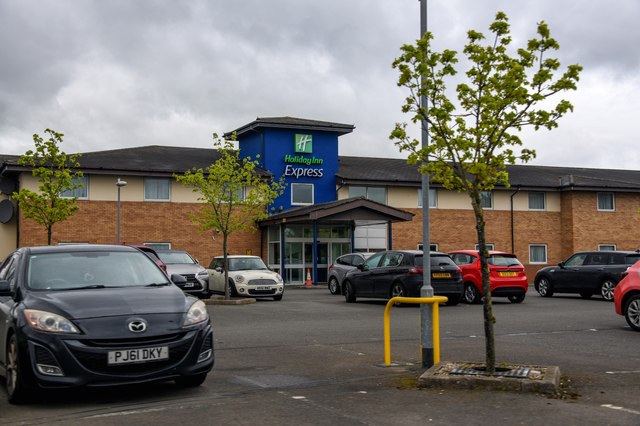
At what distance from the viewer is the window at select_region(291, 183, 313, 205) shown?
1582 inches

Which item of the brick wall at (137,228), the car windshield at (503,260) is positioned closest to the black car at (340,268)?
the car windshield at (503,260)

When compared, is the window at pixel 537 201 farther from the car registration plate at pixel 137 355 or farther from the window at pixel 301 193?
the car registration plate at pixel 137 355

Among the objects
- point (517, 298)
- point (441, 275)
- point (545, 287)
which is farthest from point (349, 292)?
point (545, 287)

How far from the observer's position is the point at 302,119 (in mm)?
42812

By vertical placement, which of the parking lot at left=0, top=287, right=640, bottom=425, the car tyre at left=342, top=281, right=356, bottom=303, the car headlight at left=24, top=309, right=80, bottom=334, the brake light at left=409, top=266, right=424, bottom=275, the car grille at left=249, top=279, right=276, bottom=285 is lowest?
the parking lot at left=0, top=287, right=640, bottom=425

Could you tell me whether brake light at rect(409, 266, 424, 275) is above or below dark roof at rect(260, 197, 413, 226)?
below

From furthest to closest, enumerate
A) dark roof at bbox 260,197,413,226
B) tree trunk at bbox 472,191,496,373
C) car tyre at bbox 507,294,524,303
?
1. dark roof at bbox 260,197,413,226
2. car tyre at bbox 507,294,524,303
3. tree trunk at bbox 472,191,496,373

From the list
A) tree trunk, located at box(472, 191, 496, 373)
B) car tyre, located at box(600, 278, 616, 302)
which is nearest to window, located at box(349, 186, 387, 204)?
car tyre, located at box(600, 278, 616, 302)

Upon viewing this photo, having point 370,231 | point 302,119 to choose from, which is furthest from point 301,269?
point 302,119

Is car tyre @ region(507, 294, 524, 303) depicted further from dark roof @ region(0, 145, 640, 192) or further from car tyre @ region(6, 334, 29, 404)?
car tyre @ region(6, 334, 29, 404)

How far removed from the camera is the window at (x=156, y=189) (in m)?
35.8

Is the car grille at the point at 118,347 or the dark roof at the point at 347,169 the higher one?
the dark roof at the point at 347,169

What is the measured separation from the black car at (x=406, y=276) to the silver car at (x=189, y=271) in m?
5.46

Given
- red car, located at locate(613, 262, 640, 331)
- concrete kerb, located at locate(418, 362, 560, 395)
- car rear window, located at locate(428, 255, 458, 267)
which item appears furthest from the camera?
car rear window, located at locate(428, 255, 458, 267)
